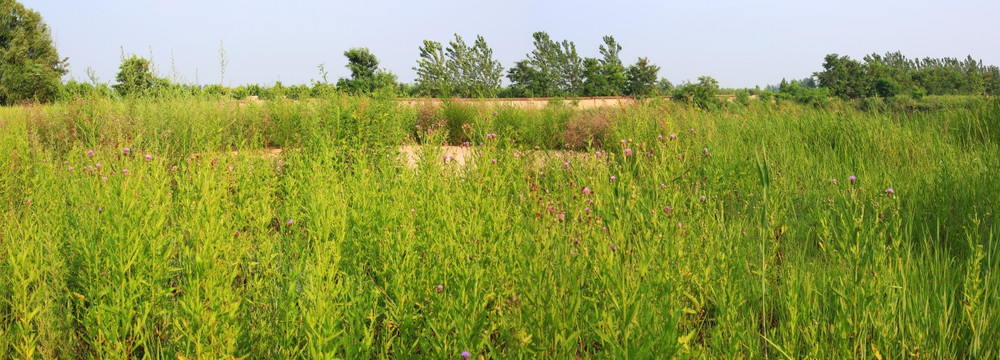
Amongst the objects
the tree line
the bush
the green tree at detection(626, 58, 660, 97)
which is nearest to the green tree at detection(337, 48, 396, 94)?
the tree line

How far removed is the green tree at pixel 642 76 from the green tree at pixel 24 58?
2223 centimetres

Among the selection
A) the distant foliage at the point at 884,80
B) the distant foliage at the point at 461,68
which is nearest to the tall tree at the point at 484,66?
the distant foliage at the point at 461,68

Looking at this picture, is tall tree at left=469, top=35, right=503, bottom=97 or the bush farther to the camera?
tall tree at left=469, top=35, right=503, bottom=97

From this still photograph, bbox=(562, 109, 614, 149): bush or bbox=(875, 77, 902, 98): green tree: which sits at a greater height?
bbox=(875, 77, 902, 98): green tree

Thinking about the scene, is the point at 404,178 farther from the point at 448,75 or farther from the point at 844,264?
the point at 448,75

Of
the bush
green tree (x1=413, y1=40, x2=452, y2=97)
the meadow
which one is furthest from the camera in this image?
green tree (x1=413, y1=40, x2=452, y2=97)

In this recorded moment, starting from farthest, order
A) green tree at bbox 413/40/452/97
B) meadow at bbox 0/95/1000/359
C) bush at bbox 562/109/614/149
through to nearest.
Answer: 1. green tree at bbox 413/40/452/97
2. bush at bbox 562/109/614/149
3. meadow at bbox 0/95/1000/359

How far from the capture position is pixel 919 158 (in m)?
5.73

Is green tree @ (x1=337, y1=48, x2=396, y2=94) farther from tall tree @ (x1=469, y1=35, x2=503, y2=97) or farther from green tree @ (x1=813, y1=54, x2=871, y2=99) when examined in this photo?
green tree @ (x1=813, y1=54, x2=871, y2=99)

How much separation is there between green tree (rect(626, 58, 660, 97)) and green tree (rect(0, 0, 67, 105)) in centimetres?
2223

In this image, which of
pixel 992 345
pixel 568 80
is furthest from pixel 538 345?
pixel 568 80

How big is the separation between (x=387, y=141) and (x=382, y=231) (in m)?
4.49

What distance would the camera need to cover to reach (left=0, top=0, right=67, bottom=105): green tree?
25.6 meters

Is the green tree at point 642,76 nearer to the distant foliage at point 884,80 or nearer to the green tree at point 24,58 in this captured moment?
the distant foliage at point 884,80
